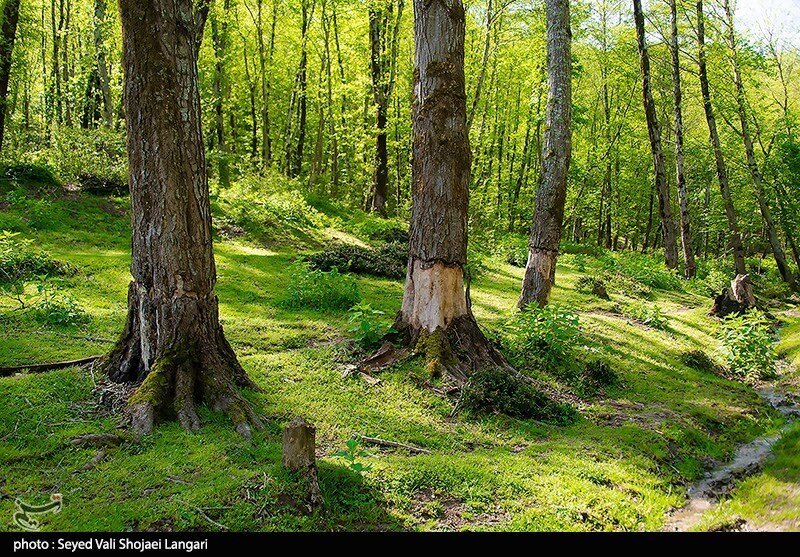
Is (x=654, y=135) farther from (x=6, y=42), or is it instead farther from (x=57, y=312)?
(x=6, y=42)

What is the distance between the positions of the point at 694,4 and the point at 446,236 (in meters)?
17.0

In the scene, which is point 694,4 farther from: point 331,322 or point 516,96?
point 331,322

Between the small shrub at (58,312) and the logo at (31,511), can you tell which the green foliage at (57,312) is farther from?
the logo at (31,511)

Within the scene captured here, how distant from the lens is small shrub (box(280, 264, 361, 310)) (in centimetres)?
1012

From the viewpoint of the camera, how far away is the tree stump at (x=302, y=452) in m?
4.11

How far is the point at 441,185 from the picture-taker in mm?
7395

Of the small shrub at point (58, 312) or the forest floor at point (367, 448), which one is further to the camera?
the small shrub at point (58, 312)

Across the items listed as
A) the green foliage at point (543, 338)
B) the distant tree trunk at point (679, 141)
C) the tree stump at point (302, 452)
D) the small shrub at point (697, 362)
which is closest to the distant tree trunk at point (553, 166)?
the green foliage at point (543, 338)

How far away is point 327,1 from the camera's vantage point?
71.8 feet

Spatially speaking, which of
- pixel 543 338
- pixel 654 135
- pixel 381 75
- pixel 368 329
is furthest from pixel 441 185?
pixel 381 75

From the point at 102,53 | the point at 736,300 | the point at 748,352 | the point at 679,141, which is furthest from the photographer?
the point at 679,141

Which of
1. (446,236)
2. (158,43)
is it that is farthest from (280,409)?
(158,43)

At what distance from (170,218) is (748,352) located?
954cm

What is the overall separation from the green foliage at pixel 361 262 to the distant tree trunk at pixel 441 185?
5102 mm
